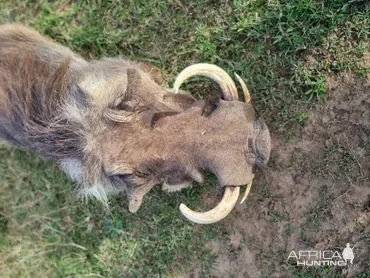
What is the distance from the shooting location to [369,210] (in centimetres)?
364

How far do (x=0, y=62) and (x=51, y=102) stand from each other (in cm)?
70

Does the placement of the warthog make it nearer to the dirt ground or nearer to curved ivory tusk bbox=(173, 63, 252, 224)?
curved ivory tusk bbox=(173, 63, 252, 224)

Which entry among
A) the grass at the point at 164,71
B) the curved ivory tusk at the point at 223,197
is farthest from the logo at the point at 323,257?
the curved ivory tusk at the point at 223,197

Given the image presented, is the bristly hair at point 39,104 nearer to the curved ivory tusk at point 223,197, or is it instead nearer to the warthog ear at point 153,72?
the warthog ear at point 153,72

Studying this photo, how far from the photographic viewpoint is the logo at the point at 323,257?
3717mm

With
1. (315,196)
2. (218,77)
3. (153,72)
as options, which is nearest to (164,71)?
(153,72)

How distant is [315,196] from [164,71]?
5.43 ft

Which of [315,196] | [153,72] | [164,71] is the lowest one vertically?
[315,196]

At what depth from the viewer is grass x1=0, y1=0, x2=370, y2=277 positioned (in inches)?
148

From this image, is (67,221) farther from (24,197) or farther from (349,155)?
(349,155)

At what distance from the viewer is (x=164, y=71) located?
4242 mm

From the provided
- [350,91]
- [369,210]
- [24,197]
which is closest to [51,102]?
[24,197]

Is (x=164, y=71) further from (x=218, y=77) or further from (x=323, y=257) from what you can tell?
(x=323, y=257)

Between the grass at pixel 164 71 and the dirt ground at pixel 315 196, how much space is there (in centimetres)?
8
